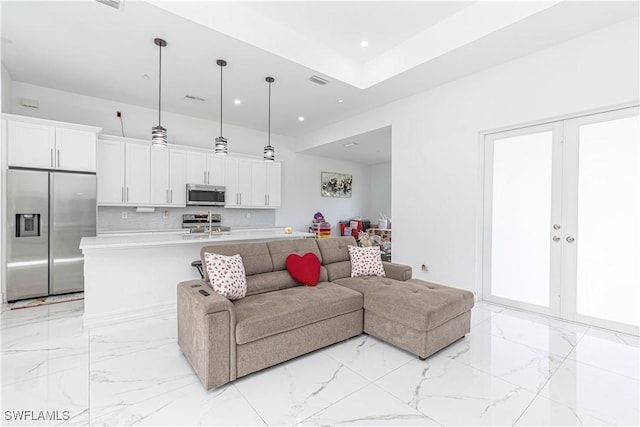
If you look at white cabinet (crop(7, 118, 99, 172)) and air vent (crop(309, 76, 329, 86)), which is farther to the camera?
air vent (crop(309, 76, 329, 86))

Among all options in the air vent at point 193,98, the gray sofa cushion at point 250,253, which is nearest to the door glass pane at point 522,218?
the gray sofa cushion at point 250,253

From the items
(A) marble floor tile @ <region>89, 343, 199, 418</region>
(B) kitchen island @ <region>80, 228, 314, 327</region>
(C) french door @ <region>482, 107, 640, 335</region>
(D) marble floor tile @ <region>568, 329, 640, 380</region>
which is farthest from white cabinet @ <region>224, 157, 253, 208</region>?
(D) marble floor tile @ <region>568, 329, 640, 380</region>

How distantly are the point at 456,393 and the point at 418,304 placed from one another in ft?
2.11

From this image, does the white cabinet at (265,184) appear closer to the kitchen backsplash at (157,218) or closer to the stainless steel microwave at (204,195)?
the kitchen backsplash at (157,218)

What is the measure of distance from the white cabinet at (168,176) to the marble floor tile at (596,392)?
17.5ft

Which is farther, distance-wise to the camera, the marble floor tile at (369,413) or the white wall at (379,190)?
the white wall at (379,190)

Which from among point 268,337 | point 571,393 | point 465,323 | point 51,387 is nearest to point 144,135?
point 51,387

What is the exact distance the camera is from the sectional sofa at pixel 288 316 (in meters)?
1.98

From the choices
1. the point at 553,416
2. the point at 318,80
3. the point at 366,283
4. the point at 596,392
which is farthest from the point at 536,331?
the point at 318,80

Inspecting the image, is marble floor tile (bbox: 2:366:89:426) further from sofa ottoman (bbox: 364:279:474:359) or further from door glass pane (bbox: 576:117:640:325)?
door glass pane (bbox: 576:117:640:325)

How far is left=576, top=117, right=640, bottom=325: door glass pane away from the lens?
9.15 ft

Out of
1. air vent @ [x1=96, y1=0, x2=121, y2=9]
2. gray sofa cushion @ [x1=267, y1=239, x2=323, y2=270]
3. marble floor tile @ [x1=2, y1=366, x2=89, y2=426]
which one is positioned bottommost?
marble floor tile @ [x1=2, y1=366, x2=89, y2=426]

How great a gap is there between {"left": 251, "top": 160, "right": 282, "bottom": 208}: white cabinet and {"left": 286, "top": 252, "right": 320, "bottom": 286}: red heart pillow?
331cm

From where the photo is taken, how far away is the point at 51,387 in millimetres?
1970
